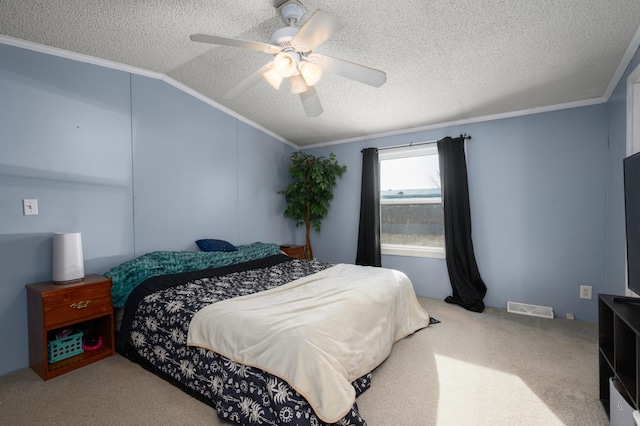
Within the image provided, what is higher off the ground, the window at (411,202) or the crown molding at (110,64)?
the crown molding at (110,64)

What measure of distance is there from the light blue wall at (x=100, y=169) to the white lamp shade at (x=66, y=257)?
19 cm

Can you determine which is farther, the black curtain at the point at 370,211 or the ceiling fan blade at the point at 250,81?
the black curtain at the point at 370,211

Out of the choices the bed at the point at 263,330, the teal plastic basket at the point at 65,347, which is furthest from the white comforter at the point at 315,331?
the teal plastic basket at the point at 65,347

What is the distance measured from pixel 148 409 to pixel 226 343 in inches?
26.4

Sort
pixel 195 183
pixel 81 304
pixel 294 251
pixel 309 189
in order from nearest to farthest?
pixel 81 304 < pixel 195 183 < pixel 294 251 < pixel 309 189

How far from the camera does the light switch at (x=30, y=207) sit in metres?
2.16

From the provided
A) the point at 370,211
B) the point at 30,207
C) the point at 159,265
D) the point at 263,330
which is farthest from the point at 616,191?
the point at 30,207

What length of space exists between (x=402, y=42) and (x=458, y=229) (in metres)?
2.28

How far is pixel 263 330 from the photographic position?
154 cm

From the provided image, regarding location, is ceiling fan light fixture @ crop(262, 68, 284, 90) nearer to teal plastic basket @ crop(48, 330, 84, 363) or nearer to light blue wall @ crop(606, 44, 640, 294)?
teal plastic basket @ crop(48, 330, 84, 363)

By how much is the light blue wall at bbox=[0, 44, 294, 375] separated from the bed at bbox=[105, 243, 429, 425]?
48 centimetres

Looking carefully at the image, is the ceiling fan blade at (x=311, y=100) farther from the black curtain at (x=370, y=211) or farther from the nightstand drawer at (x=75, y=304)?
the nightstand drawer at (x=75, y=304)

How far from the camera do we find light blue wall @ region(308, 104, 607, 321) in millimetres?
2945

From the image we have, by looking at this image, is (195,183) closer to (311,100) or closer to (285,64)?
(311,100)
